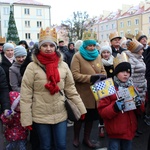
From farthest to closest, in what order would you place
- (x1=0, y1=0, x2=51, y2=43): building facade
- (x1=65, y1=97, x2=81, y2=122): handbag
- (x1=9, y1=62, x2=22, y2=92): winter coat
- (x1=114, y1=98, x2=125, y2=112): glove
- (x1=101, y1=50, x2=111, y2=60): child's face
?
1. (x1=0, y1=0, x2=51, y2=43): building facade
2. (x1=101, y1=50, x2=111, y2=60): child's face
3. (x1=9, y1=62, x2=22, y2=92): winter coat
4. (x1=65, y1=97, x2=81, y2=122): handbag
5. (x1=114, y1=98, x2=125, y2=112): glove

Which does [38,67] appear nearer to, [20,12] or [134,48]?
[134,48]

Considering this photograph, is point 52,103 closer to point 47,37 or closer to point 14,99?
point 14,99

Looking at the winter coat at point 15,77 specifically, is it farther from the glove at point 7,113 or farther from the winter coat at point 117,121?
the winter coat at point 117,121

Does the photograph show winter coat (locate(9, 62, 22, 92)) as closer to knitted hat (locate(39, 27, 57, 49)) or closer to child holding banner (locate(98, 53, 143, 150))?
knitted hat (locate(39, 27, 57, 49))

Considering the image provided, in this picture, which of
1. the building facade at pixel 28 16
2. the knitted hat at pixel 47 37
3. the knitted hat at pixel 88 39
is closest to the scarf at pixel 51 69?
the knitted hat at pixel 47 37

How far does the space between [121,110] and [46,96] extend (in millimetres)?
949

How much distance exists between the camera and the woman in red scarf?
2875 mm

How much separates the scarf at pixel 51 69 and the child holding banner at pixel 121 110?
2.12 ft

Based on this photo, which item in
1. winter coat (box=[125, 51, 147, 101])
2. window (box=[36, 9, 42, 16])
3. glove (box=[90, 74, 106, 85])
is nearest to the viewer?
glove (box=[90, 74, 106, 85])

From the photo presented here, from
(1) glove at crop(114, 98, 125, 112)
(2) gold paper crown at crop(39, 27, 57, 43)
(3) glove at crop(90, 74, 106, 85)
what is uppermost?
(2) gold paper crown at crop(39, 27, 57, 43)

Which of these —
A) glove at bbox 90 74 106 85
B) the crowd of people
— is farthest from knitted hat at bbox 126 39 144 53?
glove at bbox 90 74 106 85

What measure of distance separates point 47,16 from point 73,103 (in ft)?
197

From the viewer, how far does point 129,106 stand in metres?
2.88

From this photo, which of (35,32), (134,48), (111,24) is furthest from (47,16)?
(134,48)
